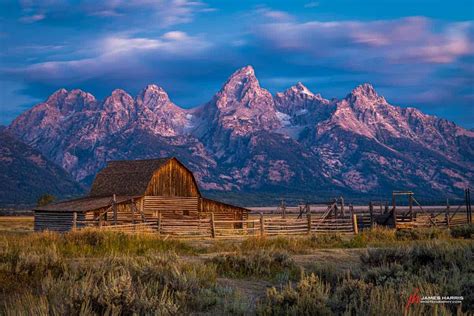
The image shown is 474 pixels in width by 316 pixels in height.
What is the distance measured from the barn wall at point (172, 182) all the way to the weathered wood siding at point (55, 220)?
20.1 ft

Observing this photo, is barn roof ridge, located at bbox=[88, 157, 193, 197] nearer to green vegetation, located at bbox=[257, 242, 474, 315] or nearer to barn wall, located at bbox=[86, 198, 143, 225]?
barn wall, located at bbox=[86, 198, 143, 225]

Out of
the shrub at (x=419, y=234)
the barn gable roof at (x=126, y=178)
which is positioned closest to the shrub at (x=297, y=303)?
the shrub at (x=419, y=234)

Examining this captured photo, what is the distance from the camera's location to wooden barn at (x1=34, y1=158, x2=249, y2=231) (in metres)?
40.3

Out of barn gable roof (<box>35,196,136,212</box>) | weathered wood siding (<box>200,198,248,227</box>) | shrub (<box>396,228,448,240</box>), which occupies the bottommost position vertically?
shrub (<box>396,228,448,240</box>)

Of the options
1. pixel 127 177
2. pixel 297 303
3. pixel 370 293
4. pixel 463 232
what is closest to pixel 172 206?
pixel 127 177

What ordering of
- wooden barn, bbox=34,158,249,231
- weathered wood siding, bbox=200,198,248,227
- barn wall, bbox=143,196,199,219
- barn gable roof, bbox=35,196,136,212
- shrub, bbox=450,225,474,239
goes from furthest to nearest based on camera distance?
weathered wood siding, bbox=200,198,248,227 < barn wall, bbox=143,196,199,219 < wooden barn, bbox=34,158,249,231 < barn gable roof, bbox=35,196,136,212 < shrub, bbox=450,225,474,239

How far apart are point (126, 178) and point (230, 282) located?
118 ft

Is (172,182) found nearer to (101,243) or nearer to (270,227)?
(270,227)

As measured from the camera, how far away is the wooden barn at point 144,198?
1586 inches

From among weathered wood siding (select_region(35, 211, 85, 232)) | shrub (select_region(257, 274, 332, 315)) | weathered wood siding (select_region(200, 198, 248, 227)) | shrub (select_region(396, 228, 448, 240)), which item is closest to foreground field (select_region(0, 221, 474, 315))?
shrub (select_region(257, 274, 332, 315))

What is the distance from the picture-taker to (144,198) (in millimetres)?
42906

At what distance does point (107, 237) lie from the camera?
18.4 metres

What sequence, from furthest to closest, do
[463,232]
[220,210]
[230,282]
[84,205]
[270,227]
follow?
[220,210] < [84,205] < [270,227] < [463,232] < [230,282]

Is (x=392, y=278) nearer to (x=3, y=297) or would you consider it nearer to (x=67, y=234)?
(x=3, y=297)
